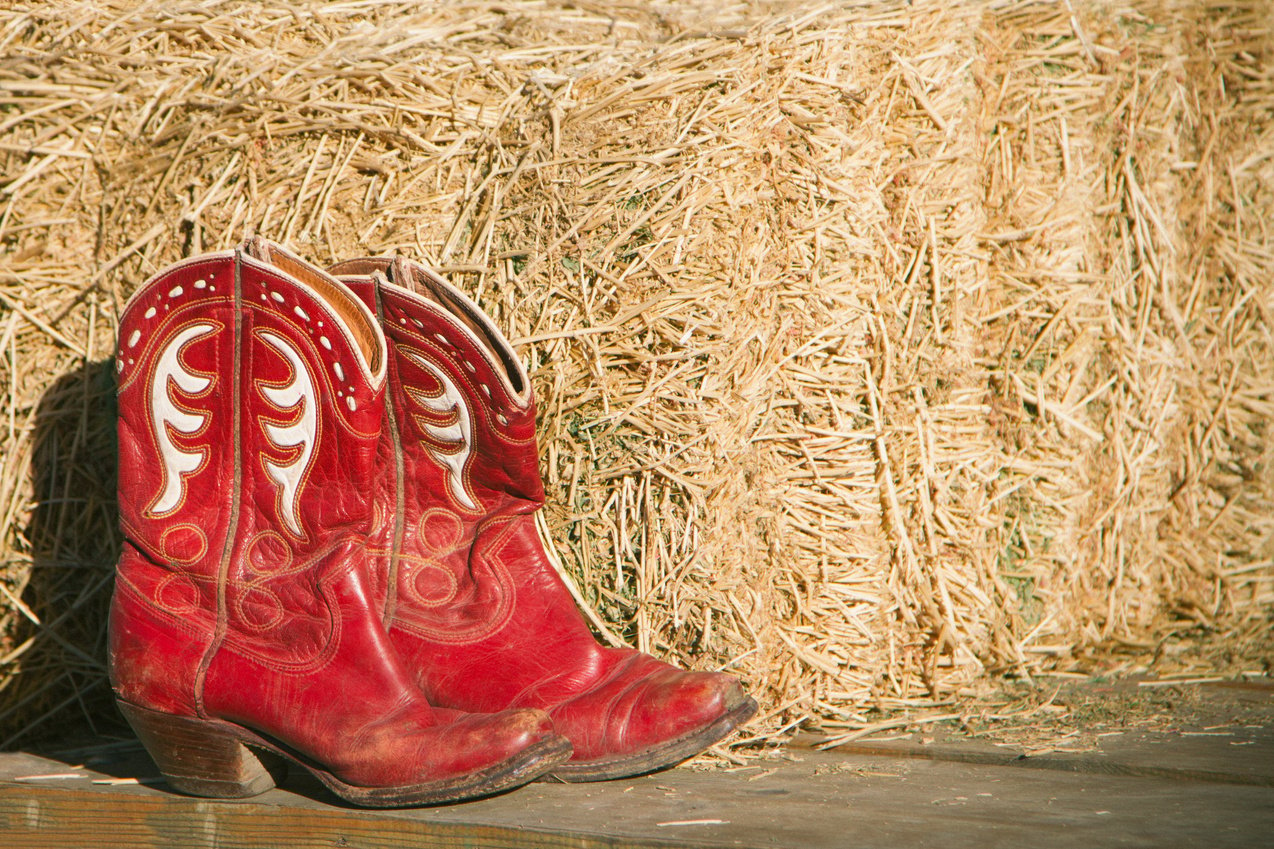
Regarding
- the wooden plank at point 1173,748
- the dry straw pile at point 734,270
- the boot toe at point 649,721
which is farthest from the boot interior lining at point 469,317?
the wooden plank at point 1173,748

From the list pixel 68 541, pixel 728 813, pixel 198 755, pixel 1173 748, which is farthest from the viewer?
pixel 68 541

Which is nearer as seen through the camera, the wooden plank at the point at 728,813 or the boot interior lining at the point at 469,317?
the wooden plank at the point at 728,813

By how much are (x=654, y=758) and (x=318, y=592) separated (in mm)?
446

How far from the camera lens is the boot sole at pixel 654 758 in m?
1.30

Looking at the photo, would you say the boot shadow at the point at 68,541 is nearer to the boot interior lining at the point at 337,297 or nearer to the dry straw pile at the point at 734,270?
the dry straw pile at the point at 734,270

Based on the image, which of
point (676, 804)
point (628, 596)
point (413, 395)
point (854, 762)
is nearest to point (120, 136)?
point (413, 395)

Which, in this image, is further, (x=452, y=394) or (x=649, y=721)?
(x=452, y=394)

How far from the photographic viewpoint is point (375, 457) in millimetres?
1420

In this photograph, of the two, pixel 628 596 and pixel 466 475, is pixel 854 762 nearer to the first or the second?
pixel 628 596

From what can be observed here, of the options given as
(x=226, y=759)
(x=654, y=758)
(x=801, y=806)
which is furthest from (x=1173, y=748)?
(x=226, y=759)

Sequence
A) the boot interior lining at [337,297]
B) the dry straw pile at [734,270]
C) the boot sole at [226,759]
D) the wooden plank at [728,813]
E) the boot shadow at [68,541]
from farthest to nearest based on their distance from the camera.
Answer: the boot shadow at [68,541] < the dry straw pile at [734,270] < the boot interior lining at [337,297] < the boot sole at [226,759] < the wooden plank at [728,813]

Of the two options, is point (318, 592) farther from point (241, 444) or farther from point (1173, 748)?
point (1173, 748)

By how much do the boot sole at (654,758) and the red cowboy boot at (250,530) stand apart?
0.33ft

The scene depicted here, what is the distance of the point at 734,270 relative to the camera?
148cm
